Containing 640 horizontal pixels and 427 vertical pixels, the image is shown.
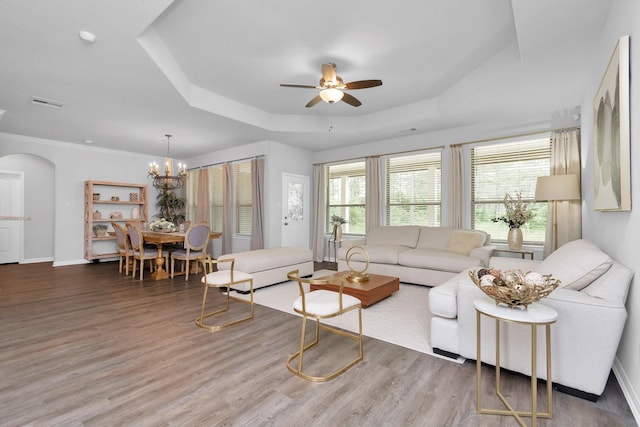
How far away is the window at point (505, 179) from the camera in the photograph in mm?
4828

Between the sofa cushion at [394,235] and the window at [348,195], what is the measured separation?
85 cm

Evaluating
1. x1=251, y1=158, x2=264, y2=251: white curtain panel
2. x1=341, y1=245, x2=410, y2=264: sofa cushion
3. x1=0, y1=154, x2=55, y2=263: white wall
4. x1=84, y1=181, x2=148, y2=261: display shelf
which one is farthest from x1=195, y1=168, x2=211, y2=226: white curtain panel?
x1=341, y1=245, x2=410, y2=264: sofa cushion

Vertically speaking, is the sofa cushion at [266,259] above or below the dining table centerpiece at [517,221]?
below

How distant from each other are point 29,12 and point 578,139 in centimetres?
622

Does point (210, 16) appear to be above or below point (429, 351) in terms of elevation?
above

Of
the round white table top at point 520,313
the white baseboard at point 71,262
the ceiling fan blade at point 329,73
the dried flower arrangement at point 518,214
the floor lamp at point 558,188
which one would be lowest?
the white baseboard at point 71,262

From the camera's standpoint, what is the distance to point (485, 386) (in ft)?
6.60

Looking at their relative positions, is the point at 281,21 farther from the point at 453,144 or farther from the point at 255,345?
the point at 453,144

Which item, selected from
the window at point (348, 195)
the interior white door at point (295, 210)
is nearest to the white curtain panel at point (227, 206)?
the interior white door at point (295, 210)

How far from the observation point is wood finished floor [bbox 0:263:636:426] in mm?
1703

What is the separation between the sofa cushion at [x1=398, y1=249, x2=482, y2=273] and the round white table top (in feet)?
8.96

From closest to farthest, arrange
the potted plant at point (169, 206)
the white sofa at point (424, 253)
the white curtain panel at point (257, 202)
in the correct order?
the white sofa at point (424, 253), the white curtain panel at point (257, 202), the potted plant at point (169, 206)

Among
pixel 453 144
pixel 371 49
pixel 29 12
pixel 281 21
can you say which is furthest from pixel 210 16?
pixel 453 144

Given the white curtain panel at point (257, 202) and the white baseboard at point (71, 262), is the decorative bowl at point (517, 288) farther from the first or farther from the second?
the white baseboard at point (71, 262)
